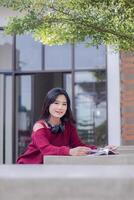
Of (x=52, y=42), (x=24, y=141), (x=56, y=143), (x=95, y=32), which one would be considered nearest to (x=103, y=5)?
(x=95, y=32)

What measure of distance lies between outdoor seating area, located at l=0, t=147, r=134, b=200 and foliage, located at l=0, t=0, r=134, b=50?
4.54 metres

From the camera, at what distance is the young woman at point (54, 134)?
419 centimetres

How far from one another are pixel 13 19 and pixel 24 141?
5.99 meters

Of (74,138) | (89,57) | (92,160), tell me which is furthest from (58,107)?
(89,57)

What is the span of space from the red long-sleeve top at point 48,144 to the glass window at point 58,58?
7245 mm

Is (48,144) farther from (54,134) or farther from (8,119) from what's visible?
(8,119)

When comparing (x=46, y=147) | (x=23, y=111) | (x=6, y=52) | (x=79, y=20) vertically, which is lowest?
(x=46, y=147)

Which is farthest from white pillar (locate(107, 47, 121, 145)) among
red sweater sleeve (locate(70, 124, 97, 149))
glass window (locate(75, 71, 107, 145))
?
red sweater sleeve (locate(70, 124, 97, 149))

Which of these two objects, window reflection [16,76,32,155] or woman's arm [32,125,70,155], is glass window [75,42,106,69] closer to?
window reflection [16,76,32,155]

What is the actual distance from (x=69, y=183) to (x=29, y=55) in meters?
10.4

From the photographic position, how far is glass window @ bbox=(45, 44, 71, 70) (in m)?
11.8

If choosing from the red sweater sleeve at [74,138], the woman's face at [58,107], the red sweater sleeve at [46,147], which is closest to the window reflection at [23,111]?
the red sweater sleeve at [74,138]

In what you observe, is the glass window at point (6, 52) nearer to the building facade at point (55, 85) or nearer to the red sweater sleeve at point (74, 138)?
the building facade at point (55, 85)

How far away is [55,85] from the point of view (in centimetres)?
1215
